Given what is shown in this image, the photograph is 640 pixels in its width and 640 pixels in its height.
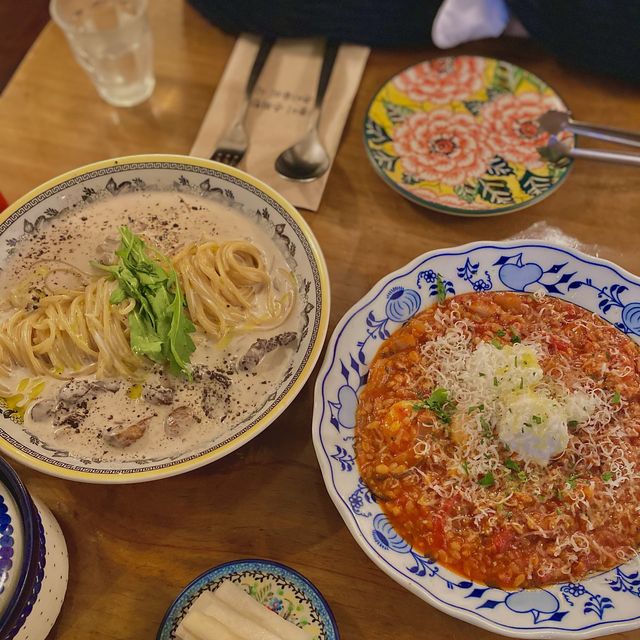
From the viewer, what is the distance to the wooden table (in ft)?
6.13

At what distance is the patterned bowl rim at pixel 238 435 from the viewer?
1787 mm

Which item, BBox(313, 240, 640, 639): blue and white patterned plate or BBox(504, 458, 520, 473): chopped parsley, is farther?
BBox(504, 458, 520, 473): chopped parsley

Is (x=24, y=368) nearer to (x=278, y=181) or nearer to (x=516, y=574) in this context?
(x=278, y=181)

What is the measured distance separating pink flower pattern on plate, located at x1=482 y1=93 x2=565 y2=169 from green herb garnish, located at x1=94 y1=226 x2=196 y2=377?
1.46 metres

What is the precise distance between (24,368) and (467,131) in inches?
76.7

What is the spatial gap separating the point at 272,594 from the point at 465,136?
194 centimetres

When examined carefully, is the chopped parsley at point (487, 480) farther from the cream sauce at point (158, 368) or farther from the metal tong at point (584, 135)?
the metal tong at point (584, 135)

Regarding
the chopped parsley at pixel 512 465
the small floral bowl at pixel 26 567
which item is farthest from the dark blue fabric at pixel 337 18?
the small floral bowl at pixel 26 567

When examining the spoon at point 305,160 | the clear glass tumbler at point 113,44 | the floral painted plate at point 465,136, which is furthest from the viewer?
the clear glass tumbler at point 113,44

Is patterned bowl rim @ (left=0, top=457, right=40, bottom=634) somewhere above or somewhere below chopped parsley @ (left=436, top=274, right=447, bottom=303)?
below

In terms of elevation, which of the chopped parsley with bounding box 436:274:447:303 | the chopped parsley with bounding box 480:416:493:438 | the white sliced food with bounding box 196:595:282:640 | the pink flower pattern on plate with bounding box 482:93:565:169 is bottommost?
the white sliced food with bounding box 196:595:282:640

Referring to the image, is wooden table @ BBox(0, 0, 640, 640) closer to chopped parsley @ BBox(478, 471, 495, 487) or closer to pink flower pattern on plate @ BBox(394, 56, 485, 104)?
pink flower pattern on plate @ BBox(394, 56, 485, 104)

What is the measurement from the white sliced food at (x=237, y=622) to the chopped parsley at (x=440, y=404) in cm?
77

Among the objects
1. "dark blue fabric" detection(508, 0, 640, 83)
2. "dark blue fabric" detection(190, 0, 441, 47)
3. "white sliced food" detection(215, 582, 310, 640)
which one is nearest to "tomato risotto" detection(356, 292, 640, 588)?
"white sliced food" detection(215, 582, 310, 640)
